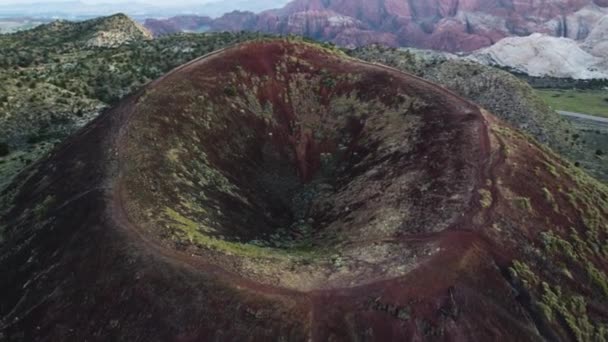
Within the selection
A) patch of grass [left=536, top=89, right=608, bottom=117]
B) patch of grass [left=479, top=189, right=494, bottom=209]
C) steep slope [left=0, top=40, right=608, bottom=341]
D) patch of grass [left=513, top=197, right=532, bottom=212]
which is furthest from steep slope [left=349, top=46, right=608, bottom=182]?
patch of grass [left=536, top=89, right=608, bottom=117]

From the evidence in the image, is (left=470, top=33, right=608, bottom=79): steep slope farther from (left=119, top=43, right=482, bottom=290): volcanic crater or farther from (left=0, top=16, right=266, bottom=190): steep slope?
(left=119, top=43, right=482, bottom=290): volcanic crater

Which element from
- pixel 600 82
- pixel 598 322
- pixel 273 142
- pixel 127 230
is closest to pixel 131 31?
pixel 273 142

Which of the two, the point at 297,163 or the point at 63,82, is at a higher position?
the point at 63,82

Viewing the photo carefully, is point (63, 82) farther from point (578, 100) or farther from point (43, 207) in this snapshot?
point (578, 100)

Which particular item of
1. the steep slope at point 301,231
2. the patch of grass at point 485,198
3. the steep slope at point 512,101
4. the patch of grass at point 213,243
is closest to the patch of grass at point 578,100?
the steep slope at point 512,101

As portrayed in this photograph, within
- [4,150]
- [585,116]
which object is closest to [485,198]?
[4,150]

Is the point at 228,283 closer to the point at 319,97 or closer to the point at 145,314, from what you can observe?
the point at 145,314
